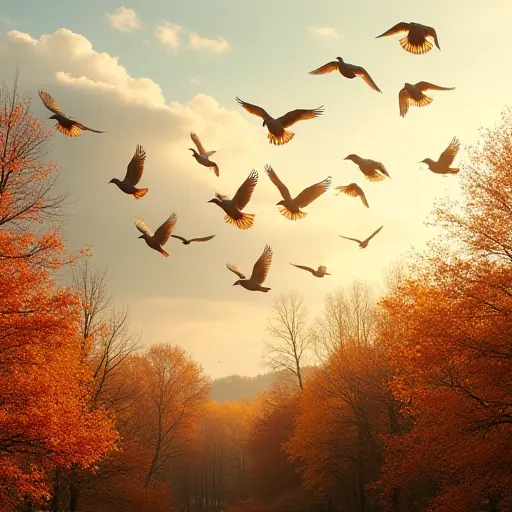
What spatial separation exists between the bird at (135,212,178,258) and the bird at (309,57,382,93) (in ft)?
11.0

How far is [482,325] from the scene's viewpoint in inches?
578

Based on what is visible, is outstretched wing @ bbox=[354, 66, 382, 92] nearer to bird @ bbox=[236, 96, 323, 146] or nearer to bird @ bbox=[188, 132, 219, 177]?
bird @ bbox=[236, 96, 323, 146]

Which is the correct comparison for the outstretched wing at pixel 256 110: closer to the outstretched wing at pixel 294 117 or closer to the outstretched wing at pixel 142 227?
the outstretched wing at pixel 294 117

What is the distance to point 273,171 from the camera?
7.80 m

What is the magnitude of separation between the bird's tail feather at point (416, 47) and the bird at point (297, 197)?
2246 millimetres

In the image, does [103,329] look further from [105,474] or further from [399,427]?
[399,427]

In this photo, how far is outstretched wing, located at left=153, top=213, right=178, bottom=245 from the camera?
7828 millimetres

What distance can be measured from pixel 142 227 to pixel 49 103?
2.40 m

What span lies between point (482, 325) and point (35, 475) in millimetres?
12852

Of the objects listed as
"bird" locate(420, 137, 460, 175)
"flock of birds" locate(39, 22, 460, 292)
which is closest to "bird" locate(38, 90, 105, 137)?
"flock of birds" locate(39, 22, 460, 292)

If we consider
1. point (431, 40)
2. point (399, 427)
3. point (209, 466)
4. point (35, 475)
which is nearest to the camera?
point (431, 40)

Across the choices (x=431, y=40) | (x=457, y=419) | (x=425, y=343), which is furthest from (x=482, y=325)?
(x=431, y=40)

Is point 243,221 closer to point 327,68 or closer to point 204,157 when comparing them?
point 204,157

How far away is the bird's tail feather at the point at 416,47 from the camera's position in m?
7.42
